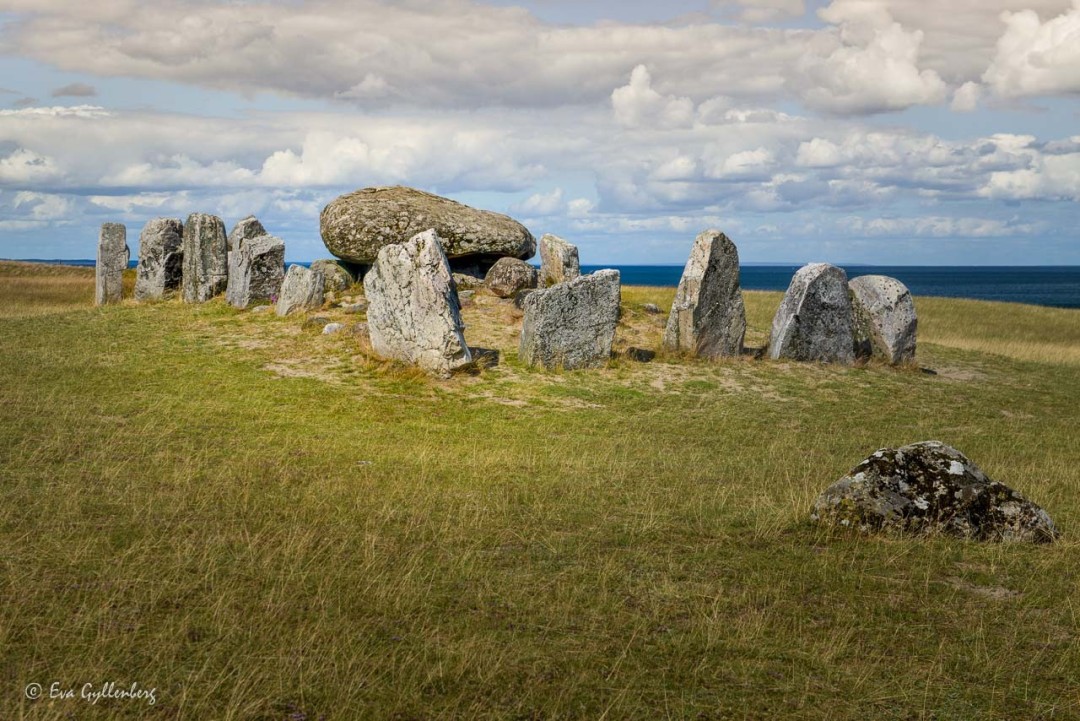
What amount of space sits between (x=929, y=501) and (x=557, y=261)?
1815 cm

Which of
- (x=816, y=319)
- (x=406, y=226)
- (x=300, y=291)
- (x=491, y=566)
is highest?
(x=406, y=226)

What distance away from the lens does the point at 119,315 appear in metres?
26.7

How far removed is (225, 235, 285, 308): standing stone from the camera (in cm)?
2667

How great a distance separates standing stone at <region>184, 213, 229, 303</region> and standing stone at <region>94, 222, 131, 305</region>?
3.89 metres

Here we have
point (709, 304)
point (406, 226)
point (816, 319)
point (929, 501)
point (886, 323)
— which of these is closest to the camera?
point (929, 501)

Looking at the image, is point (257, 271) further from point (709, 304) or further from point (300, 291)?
point (709, 304)

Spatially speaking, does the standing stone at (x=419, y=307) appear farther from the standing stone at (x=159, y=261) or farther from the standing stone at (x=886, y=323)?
the standing stone at (x=159, y=261)

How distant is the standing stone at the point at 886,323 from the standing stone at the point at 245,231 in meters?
17.4

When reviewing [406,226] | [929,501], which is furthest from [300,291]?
[929,501]

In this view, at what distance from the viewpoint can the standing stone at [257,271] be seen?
26672 millimetres

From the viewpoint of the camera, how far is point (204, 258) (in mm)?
28781

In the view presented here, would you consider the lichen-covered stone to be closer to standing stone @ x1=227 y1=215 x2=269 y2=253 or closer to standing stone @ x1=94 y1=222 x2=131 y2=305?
standing stone @ x1=227 y1=215 x2=269 y2=253

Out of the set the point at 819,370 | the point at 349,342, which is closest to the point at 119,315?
the point at 349,342

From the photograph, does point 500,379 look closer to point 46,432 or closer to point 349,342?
point 349,342
